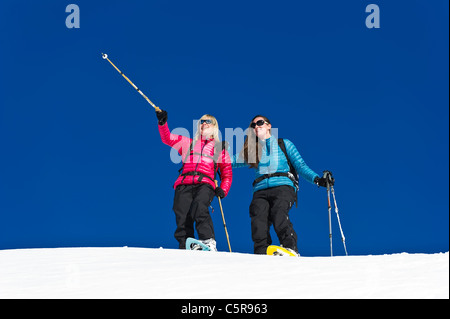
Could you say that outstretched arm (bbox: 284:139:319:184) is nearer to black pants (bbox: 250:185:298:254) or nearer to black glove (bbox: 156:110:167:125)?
black pants (bbox: 250:185:298:254)

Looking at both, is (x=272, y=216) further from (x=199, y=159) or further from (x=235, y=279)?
(x=235, y=279)

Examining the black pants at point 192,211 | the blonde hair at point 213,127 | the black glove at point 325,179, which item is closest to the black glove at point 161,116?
the blonde hair at point 213,127

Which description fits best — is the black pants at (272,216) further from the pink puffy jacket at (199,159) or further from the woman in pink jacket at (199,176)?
the pink puffy jacket at (199,159)

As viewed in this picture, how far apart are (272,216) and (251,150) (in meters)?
1.03

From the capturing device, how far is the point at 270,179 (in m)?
7.30

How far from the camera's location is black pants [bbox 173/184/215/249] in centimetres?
736

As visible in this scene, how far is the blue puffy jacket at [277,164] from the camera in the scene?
287 inches

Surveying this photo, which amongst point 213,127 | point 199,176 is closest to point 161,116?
point 213,127

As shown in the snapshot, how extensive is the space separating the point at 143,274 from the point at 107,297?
2.37 ft

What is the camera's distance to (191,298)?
3.18m

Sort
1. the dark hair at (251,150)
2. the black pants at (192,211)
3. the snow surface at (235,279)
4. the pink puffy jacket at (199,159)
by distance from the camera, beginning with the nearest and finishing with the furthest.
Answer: the snow surface at (235,279) < the black pants at (192,211) < the dark hair at (251,150) < the pink puffy jacket at (199,159)

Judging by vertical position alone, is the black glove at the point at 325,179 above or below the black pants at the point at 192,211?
above

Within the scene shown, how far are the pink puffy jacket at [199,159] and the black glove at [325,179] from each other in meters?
1.38
